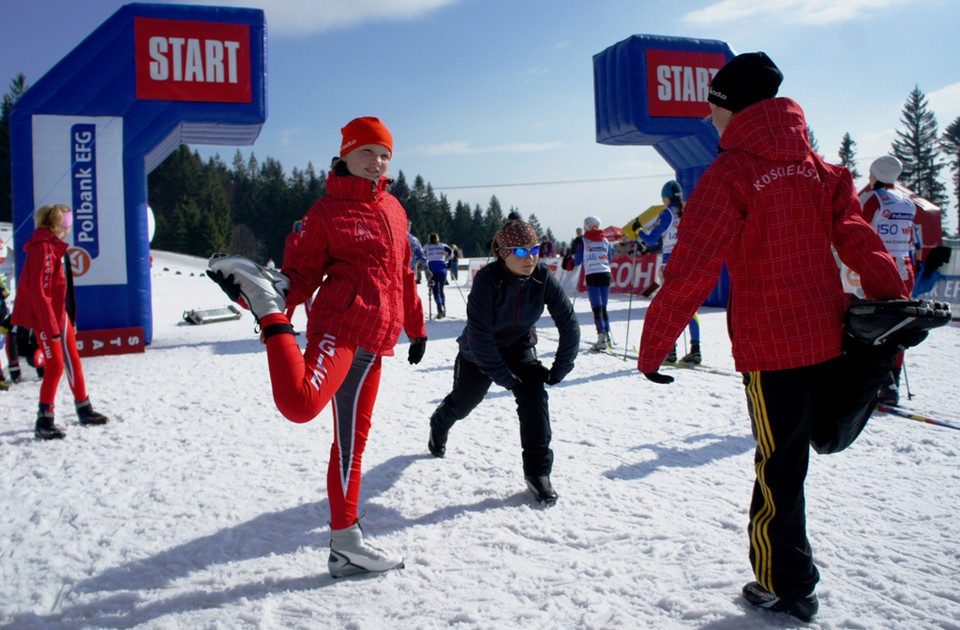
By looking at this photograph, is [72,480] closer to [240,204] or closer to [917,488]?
[917,488]

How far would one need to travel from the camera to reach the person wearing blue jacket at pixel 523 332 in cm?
331

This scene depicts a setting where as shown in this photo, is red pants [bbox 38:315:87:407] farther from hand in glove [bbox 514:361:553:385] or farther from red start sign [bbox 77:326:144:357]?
red start sign [bbox 77:326:144:357]

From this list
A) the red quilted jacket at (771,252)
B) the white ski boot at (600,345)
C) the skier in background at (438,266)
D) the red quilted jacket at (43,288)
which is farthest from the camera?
the skier in background at (438,266)

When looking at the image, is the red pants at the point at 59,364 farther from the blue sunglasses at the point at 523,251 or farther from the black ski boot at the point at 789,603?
the black ski boot at the point at 789,603

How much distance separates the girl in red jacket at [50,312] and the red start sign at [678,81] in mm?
10267

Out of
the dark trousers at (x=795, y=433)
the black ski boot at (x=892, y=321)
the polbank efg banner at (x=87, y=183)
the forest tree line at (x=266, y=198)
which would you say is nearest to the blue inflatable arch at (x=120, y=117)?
the polbank efg banner at (x=87, y=183)

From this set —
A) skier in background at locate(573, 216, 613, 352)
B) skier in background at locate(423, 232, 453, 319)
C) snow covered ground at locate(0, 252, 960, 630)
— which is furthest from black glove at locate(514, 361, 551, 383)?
skier in background at locate(423, 232, 453, 319)

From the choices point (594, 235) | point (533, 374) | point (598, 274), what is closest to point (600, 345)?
point (598, 274)

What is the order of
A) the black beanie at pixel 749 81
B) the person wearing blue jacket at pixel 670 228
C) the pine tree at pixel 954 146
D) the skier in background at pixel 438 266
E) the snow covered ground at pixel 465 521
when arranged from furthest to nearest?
the pine tree at pixel 954 146 < the skier in background at pixel 438 266 < the person wearing blue jacket at pixel 670 228 < the snow covered ground at pixel 465 521 < the black beanie at pixel 749 81

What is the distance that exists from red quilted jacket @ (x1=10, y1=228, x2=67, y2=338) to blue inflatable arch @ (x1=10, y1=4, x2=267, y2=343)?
12.7 ft

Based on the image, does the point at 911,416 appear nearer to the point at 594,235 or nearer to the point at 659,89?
the point at 594,235

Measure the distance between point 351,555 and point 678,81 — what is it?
38.8 feet

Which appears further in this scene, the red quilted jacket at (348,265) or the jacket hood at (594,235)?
the jacket hood at (594,235)

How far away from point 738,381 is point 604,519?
359cm
